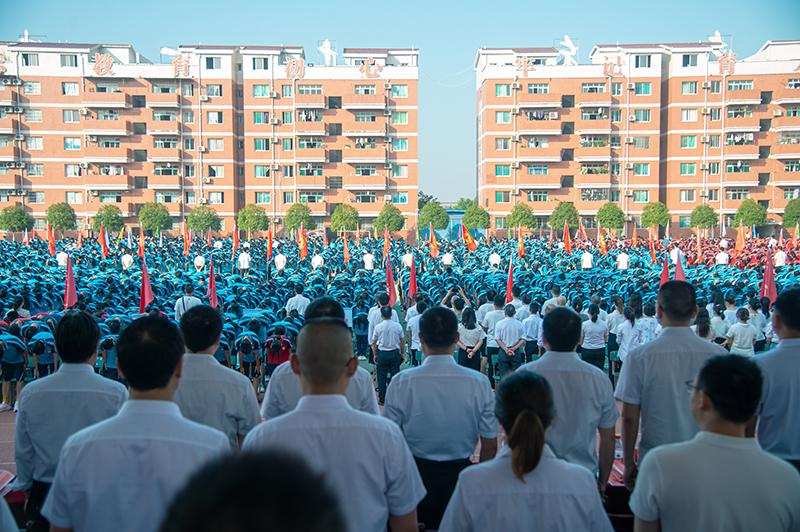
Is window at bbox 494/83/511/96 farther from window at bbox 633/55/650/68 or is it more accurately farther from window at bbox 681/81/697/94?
window at bbox 681/81/697/94

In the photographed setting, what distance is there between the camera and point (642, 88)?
164 feet

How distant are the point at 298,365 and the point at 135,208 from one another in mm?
50262

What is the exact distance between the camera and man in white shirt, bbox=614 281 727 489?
12.6 ft

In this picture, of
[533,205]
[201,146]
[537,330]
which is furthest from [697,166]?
[537,330]

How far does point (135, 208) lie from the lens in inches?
1939

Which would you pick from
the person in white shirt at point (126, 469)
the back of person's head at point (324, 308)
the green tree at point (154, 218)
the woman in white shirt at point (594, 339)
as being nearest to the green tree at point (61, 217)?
the green tree at point (154, 218)

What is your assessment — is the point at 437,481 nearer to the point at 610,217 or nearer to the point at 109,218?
the point at 610,217

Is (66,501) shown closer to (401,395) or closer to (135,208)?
(401,395)

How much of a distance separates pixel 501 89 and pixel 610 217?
12.7 metres

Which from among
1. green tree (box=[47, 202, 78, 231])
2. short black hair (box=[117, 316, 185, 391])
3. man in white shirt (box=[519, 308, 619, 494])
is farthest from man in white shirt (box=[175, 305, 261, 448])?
green tree (box=[47, 202, 78, 231])

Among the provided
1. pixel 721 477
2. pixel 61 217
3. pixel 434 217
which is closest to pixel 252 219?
pixel 61 217

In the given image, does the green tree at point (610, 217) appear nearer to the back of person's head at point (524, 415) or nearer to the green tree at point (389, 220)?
the green tree at point (389, 220)

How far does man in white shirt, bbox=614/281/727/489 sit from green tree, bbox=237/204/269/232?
4364 cm

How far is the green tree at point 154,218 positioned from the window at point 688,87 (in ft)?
123
